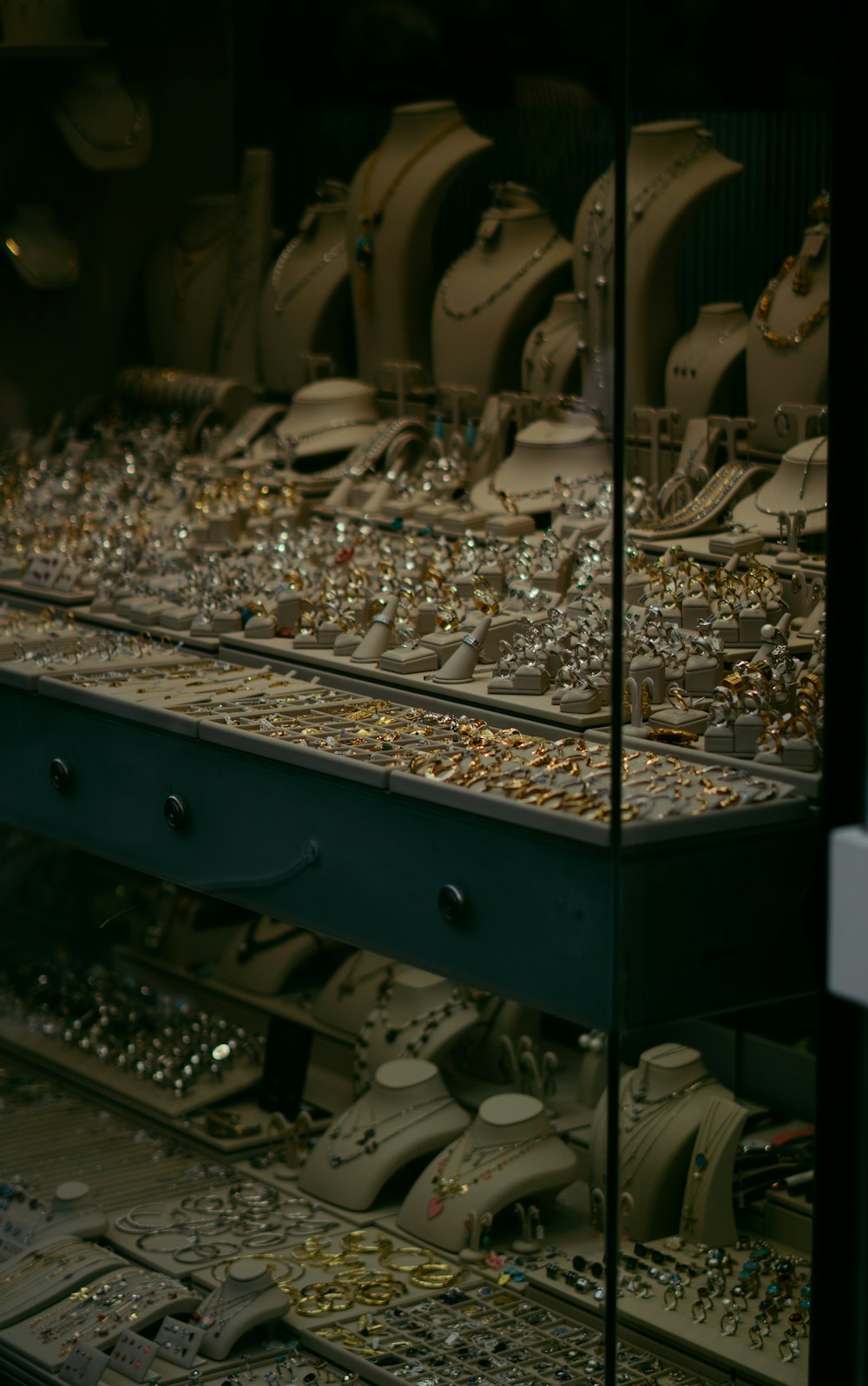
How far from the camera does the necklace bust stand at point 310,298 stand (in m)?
3.58

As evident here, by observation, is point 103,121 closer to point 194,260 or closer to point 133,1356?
point 194,260

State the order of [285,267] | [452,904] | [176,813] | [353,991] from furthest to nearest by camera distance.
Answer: [285,267] < [353,991] < [176,813] < [452,904]

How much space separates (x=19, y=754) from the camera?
8.97 feet

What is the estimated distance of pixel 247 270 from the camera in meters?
3.70

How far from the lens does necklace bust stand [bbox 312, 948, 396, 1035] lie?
322 centimetres

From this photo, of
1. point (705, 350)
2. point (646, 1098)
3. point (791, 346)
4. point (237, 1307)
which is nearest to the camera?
point (646, 1098)

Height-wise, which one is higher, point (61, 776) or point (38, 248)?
point (38, 248)

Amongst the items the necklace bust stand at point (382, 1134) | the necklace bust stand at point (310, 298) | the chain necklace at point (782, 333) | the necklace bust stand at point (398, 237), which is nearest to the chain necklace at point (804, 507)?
the chain necklace at point (782, 333)

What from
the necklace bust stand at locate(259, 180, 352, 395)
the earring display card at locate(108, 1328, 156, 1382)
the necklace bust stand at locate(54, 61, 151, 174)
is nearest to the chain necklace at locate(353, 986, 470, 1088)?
the earring display card at locate(108, 1328, 156, 1382)

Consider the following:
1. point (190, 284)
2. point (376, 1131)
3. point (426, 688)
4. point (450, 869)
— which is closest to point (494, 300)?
point (190, 284)

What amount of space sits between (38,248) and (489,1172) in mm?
1665

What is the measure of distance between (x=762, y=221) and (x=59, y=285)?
129 cm

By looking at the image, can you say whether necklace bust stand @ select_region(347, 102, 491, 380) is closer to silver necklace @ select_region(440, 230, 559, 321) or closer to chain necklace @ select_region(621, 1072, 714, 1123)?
silver necklace @ select_region(440, 230, 559, 321)

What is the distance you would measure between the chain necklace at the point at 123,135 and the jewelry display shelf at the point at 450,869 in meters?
1.16
